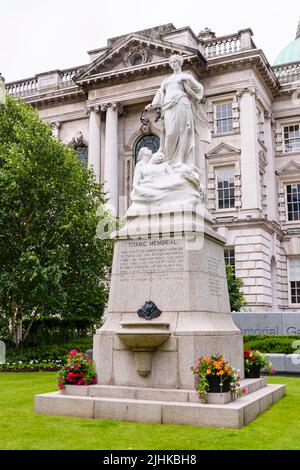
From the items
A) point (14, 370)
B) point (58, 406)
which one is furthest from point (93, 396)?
point (14, 370)

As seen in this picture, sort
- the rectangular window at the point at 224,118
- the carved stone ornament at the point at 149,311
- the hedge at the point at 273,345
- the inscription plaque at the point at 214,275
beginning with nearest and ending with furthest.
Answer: the carved stone ornament at the point at 149,311 < the inscription plaque at the point at 214,275 < the hedge at the point at 273,345 < the rectangular window at the point at 224,118

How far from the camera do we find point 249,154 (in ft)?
123

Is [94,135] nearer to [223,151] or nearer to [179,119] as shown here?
[223,151]

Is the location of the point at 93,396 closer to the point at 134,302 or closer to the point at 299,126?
the point at 134,302

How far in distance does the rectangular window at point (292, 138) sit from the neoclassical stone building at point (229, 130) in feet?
0.26

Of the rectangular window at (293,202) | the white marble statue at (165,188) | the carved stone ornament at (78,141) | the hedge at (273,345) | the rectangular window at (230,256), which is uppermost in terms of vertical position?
the carved stone ornament at (78,141)

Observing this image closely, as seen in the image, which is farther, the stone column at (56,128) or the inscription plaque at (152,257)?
the stone column at (56,128)

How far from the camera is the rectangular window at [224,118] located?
128ft

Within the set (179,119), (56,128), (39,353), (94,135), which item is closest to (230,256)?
(94,135)

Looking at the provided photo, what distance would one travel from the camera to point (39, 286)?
68.6 feet

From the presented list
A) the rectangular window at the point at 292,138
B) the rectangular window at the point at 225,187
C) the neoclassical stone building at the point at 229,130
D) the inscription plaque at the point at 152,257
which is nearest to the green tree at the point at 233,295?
the neoclassical stone building at the point at 229,130

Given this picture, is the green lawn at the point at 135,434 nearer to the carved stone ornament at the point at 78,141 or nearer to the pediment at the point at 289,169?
the pediment at the point at 289,169

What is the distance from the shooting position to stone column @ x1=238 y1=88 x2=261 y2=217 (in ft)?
120

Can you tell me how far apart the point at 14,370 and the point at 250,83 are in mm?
26830
